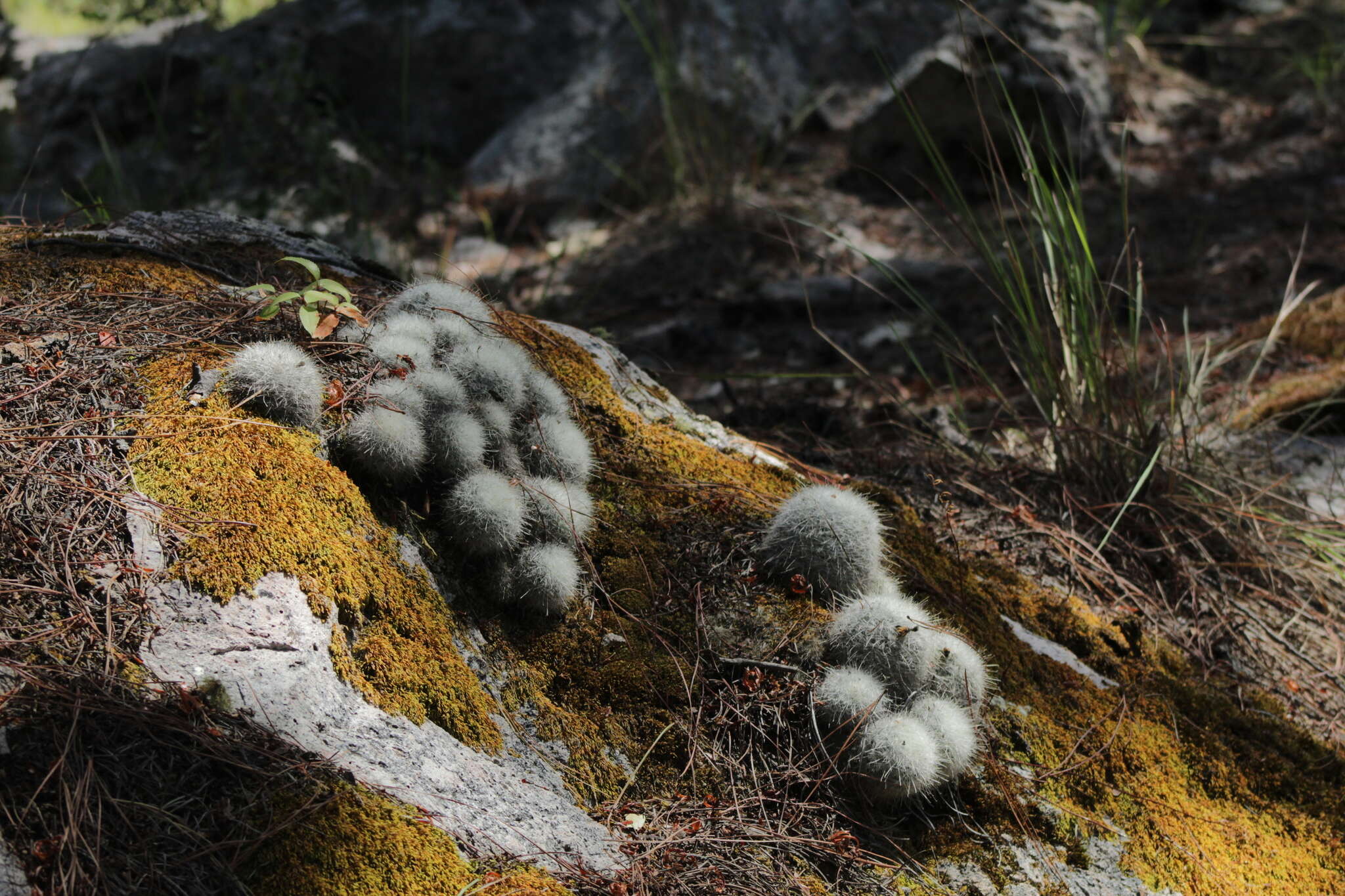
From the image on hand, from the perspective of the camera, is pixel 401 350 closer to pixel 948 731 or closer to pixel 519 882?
pixel 519 882

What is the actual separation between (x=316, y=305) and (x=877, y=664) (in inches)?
62.9

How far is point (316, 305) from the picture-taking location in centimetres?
234

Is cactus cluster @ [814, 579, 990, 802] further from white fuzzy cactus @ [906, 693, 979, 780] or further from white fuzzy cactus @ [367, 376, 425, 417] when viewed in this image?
white fuzzy cactus @ [367, 376, 425, 417]

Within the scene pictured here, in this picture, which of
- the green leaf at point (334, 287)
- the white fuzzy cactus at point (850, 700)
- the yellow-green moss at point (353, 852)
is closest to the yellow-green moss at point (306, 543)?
the yellow-green moss at point (353, 852)

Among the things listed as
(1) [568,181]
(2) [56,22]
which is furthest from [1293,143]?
(2) [56,22]

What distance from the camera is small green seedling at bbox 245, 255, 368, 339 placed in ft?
7.14

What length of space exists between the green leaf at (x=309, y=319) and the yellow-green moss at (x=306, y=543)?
0.82 ft

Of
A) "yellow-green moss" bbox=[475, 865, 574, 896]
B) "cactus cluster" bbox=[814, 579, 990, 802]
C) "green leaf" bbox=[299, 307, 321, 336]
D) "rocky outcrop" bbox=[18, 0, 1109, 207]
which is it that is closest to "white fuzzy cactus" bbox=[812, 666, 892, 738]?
"cactus cluster" bbox=[814, 579, 990, 802]

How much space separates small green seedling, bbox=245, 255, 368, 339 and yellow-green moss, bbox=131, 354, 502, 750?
0.86ft

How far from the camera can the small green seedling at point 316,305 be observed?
218 centimetres

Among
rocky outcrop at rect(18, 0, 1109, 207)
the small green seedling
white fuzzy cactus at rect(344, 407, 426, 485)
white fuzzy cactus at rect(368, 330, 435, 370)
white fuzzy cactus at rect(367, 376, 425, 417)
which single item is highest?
the small green seedling

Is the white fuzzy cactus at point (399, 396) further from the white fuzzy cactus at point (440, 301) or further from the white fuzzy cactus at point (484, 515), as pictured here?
the white fuzzy cactus at point (440, 301)

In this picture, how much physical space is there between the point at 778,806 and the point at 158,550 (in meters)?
1.32

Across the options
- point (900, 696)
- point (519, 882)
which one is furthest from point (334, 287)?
point (900, 696)
